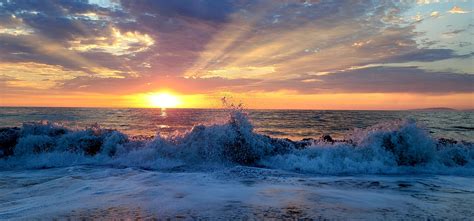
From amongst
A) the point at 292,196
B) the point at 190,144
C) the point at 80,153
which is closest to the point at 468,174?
the point at 292,196

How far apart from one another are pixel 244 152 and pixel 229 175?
14.0 ft

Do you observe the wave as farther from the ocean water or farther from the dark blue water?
the dark blue water

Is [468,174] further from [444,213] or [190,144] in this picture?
[190,144]

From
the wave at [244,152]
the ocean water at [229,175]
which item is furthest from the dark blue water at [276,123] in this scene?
the ocean water at [229,175]

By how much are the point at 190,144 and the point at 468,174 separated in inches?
398

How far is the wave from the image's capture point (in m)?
12.1

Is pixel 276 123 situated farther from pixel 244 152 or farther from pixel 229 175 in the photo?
pixel 229 175

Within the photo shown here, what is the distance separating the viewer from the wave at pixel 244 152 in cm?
1207

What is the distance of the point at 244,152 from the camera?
13.8 m

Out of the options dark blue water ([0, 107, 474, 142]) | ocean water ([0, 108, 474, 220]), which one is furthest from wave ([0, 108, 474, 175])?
dark blue water ([0, 107, 474, 142])

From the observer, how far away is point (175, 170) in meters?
11.2

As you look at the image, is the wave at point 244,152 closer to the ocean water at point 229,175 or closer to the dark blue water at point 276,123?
the ocean water at point 229,175

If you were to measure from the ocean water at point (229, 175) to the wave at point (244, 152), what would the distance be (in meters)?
0.04

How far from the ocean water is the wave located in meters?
0.04
